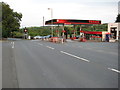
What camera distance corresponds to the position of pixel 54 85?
6750mm

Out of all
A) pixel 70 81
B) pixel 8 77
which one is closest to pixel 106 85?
pixel 70 81

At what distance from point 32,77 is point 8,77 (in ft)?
3.01

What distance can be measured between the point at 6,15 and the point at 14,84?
233ft

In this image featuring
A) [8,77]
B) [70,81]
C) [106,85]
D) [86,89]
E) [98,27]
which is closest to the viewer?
[86,89]

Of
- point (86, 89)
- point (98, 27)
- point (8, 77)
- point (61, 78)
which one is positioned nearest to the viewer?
point (86, 89)

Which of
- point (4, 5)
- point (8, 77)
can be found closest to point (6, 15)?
point (4, 5)

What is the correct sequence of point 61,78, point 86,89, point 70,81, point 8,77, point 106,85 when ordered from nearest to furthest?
point 86,89, point 106,85, point 70,81, point 61,78, point 8,77

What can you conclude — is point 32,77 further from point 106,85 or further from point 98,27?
point 98,27

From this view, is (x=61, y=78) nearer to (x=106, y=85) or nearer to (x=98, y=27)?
(x=106, y=85)

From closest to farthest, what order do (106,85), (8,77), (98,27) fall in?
1. (106,85)
2. (8,77)
3. (98,27)

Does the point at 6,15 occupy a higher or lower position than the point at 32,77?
higher

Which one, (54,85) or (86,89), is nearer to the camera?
(86,89)

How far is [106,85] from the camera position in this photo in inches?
263

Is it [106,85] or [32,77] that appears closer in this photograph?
[106,85]
